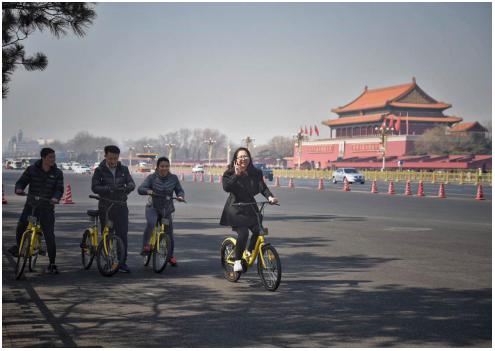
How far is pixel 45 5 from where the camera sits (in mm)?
10266

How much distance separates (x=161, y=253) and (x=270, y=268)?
1914 mm

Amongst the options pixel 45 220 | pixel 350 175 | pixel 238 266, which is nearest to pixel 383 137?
pixel 350 175

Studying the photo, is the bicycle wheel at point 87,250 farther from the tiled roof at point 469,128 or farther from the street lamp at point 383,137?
the tiled roof at point 469,128

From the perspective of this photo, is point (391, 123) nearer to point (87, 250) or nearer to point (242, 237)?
point (87, 250)

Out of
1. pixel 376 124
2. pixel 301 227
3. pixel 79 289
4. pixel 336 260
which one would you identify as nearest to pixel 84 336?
pixel 79 289

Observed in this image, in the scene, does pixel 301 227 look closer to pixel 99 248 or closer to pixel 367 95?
Answer: pixel 99 248

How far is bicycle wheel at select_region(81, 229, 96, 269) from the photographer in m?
9.39

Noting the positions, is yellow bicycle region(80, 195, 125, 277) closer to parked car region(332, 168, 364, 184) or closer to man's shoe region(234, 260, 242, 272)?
man's shoe region(234, 260, 242, 272)

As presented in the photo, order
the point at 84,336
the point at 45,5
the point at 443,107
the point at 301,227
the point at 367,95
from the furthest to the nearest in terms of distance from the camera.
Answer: the point at 367,95, the point at 443,107, the point at 301,227, the point at 45,5, the point at 84,336

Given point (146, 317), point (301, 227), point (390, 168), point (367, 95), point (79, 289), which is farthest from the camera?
point (367, 95)

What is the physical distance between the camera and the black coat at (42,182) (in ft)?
29.4

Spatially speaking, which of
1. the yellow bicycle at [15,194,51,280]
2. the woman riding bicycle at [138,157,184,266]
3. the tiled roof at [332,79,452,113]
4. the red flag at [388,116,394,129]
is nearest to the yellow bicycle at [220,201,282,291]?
the woman riding bicycle at [138,157,184,266]

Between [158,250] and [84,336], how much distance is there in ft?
12.2

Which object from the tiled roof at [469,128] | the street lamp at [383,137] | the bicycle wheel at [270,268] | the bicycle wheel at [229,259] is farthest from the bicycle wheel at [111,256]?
the tiled roof at [469,128]
